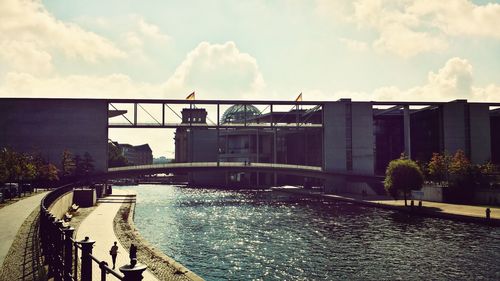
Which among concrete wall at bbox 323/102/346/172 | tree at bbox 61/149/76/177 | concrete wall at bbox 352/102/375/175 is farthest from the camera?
concrete wall at bbox 352/102/375/175

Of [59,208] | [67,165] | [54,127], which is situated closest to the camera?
[59,208]

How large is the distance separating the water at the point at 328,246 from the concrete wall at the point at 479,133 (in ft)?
179

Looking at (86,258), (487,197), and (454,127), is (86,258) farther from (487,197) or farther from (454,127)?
(454,127)

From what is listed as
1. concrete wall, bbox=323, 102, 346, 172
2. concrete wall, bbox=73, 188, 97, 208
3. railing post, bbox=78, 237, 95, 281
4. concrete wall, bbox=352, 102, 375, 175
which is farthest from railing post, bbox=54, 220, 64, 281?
concrete wall, bbox=352, 102, 375, 175

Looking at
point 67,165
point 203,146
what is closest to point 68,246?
point 67,165

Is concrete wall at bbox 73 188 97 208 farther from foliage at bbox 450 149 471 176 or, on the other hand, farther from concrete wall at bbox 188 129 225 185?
concrete wall at bbox 188 129 225 185

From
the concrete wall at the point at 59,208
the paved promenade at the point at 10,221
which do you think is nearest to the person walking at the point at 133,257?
the paved promenade at the point at 10,221

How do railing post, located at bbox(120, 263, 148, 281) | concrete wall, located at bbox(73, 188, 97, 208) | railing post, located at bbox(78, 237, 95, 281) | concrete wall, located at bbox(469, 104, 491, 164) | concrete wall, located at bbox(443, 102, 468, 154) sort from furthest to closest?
concrete wall, located at bbox(443, 102, 468, 154), concrete wall, located at bbox(469, 104, 491, 164), concrete wall, located at bbox(73, 188, 97, 208), railing post, located at bbox(78, 237, 95, 281), railing post, located at bbox(120, 263, 148, 281)

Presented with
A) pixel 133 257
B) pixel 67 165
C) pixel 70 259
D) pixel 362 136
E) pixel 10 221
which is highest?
pixel 362 136

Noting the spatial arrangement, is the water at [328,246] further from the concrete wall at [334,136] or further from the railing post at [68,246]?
the concrete wall at [334,136]

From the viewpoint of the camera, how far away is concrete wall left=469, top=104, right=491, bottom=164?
3976 inches

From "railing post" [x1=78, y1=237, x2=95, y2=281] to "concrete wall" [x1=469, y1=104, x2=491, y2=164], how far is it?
105m

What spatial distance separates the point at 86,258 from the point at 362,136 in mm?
95729

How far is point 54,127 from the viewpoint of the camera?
93562 millimetres
